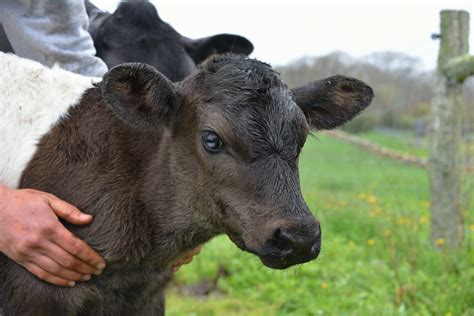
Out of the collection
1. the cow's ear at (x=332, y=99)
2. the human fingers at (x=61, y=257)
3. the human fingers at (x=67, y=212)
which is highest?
the cow's ear at (x=332, y=99)

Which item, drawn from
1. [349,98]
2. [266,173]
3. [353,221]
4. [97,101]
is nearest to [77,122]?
[97,101]

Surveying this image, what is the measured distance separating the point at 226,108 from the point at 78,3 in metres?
1.34

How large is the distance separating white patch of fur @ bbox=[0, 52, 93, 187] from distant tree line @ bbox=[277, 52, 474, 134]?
652 centimetres

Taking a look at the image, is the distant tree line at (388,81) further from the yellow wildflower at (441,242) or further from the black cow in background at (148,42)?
the black cow in background at (148,42)

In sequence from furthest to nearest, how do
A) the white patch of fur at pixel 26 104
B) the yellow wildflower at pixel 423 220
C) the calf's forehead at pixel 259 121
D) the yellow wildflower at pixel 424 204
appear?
the yellow wildflower at pixel 424 204, the yellow wildflower at pixel 423 220, the white patch of fur at pixel 26 104, the calf's forehead at pixel 259 121

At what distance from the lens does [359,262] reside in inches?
289

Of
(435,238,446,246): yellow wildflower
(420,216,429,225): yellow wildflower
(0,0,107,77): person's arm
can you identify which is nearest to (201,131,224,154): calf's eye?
(0,0,107,77): person's arm

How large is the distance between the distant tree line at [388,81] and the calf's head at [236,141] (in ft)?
21.1

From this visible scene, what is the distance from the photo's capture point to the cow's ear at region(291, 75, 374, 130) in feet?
11.1

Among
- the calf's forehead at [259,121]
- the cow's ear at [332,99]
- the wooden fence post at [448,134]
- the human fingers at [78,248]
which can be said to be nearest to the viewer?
the calf's forehead at [259,121]

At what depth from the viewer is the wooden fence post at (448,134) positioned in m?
7.31

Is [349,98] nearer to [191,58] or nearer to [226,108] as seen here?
[226,108]

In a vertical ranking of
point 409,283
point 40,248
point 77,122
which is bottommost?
point 409,283

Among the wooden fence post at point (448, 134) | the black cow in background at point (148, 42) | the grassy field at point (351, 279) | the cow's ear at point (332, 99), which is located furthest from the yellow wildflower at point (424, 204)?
the cow's ear at point (332, 99)
